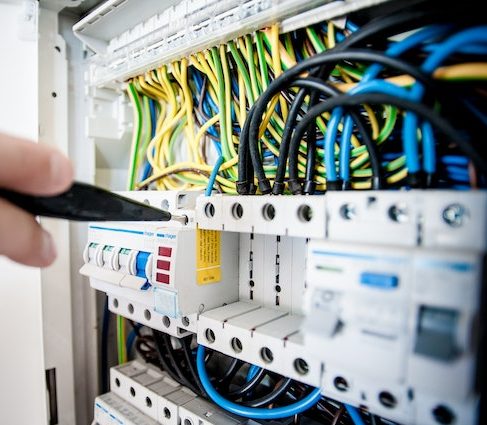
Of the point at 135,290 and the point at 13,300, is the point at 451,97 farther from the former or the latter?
the point at 13,300

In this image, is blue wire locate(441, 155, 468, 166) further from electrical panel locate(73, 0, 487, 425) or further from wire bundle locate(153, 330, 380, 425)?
wire bundle locate(153, 330, 380, 425)

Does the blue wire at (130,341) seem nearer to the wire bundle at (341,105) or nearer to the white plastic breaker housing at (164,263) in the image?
the white plastic breaker housing at (164,263)

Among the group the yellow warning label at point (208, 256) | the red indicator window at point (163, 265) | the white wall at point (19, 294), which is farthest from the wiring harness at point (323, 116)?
the white wall at point (19, 294)

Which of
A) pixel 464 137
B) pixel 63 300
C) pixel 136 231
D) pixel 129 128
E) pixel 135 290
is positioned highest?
pixel 129 128

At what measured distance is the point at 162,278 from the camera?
2.64ft

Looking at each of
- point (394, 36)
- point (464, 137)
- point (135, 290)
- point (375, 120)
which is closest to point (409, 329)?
point (464, 137)

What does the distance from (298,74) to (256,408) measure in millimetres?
812

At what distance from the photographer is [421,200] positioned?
0.52 m

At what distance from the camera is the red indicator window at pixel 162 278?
796 millimetres

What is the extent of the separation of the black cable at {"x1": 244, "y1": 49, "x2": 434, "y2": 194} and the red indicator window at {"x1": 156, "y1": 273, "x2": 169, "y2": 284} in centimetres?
31

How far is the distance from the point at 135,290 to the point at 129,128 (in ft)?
2.39

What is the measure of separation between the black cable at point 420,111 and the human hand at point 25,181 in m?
0.47

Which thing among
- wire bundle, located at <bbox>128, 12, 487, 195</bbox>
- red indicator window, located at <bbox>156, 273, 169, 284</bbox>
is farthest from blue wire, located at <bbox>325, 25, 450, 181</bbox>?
red indicator window, located at <bbox>156, 273, 169, 284</bbox>

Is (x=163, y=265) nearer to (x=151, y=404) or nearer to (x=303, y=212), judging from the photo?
(x=303, y=212)
